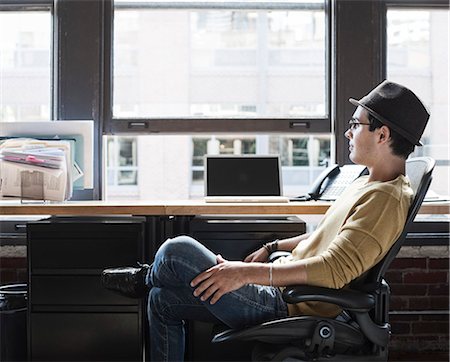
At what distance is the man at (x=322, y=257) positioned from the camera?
1.83 m

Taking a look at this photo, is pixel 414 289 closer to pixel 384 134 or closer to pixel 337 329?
pixel 384 134

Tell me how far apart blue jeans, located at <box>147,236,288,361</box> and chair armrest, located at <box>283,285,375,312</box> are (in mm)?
154

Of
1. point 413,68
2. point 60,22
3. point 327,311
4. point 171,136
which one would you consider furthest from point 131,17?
Answer: point 327,311

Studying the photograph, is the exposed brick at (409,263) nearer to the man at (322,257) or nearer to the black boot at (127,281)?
the man at (322,257)

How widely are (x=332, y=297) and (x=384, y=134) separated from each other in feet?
1.91

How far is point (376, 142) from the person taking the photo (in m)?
2.03

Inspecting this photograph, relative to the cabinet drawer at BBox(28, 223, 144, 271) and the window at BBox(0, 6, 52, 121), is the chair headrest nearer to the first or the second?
the cabinet drawer at BBox(28, 223, 144, 271)

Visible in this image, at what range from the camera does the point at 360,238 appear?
6.01 feet

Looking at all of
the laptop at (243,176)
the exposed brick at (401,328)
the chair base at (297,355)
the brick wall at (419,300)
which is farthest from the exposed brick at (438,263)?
the chair base at (297,355)

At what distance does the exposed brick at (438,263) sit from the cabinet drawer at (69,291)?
178cm

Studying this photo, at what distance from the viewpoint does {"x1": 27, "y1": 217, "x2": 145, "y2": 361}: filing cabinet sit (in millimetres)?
2670

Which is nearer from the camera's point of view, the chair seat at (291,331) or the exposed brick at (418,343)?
the chair seat at (291,331)

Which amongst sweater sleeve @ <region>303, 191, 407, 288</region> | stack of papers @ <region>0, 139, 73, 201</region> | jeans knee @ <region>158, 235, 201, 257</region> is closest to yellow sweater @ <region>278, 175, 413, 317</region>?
sweater sleeve @ <region>303, 191, 407, 288</region>

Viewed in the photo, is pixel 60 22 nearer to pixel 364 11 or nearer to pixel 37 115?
pixel 37 115
